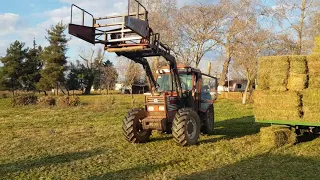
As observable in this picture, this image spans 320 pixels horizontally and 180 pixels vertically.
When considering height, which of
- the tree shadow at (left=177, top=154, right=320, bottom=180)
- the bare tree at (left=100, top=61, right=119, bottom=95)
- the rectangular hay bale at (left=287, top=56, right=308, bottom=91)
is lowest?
the tree shadow at (left=177, top=154, right=320, bottom=180)

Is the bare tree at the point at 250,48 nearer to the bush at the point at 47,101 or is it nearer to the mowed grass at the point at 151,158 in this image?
the bush at the point at 47,101

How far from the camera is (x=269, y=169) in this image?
6938 millimetres

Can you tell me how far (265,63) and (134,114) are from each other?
389 cm

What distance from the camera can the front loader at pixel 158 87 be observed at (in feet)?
26.9

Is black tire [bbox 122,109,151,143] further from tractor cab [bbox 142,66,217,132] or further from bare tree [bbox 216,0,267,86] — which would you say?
bare tree [bbox 216,0,267,86]

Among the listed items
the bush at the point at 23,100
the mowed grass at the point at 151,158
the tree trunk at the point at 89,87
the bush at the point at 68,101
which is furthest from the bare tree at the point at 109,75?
the mowed grass at the point at 151,158

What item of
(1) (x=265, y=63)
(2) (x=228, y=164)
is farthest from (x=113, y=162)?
Result: (1) (x=265, y=63)

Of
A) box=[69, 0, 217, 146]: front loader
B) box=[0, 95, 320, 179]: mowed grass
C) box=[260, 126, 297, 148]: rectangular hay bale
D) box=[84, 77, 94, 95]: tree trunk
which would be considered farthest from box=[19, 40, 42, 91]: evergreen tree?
box=[260, 126, 297, 148]: rectangular hay bale

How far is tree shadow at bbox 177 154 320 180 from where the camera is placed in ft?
21.1

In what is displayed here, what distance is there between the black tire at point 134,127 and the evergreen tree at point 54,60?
1555 inches

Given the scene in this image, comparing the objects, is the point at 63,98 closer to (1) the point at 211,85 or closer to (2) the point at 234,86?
(1) the point at 211,85

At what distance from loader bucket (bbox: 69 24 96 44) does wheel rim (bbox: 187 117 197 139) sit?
10.7 feet

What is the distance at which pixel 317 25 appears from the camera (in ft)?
90.6

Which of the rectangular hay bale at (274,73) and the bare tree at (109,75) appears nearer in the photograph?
the rectangular hay bale at (274,73)
